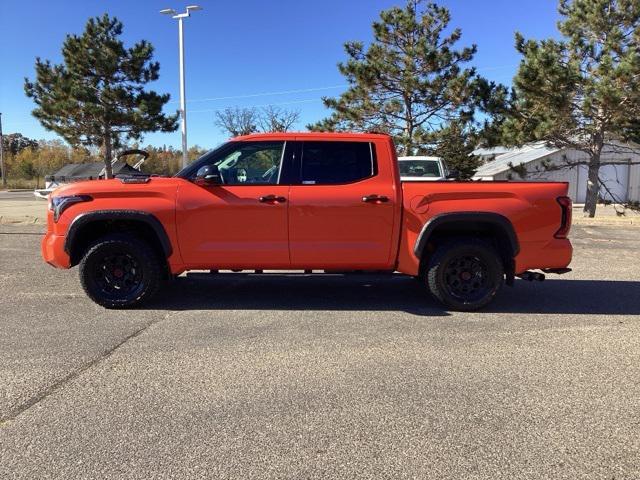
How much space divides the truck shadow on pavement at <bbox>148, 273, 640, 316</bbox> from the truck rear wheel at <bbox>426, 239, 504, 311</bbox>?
0.22 meters

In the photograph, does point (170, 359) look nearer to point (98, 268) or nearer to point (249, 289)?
point (98, 268)

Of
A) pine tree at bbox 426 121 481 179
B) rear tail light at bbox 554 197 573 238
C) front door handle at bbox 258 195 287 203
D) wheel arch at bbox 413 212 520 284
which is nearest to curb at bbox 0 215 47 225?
front door handle at bbox 258 195 287 203

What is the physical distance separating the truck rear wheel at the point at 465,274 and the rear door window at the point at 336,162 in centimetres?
121

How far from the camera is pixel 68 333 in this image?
506cm

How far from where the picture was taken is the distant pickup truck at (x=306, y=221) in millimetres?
5664

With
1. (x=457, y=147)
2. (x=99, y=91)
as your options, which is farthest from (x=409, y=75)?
(x=99, y=91)

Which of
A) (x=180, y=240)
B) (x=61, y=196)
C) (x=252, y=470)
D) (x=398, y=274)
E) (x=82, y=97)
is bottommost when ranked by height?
(x=252, y=470)

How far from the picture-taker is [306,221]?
5.70m

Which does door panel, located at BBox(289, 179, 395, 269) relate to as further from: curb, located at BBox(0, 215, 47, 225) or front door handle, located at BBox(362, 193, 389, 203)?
curb, located at BBox(0, 215, 47, 225)

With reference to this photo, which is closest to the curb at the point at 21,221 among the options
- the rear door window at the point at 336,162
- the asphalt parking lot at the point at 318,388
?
the asphalt parking lot at the point at 318,388

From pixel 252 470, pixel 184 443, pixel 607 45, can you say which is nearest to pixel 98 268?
pixel 184 443

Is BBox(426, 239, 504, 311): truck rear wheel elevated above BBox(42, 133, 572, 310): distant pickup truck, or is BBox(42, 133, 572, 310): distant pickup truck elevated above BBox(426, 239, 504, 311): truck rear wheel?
BBox(42, 133, 572, 310): distant pickup truck

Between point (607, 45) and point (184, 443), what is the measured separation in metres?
16.7

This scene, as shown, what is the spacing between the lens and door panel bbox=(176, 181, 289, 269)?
5.66 meters
